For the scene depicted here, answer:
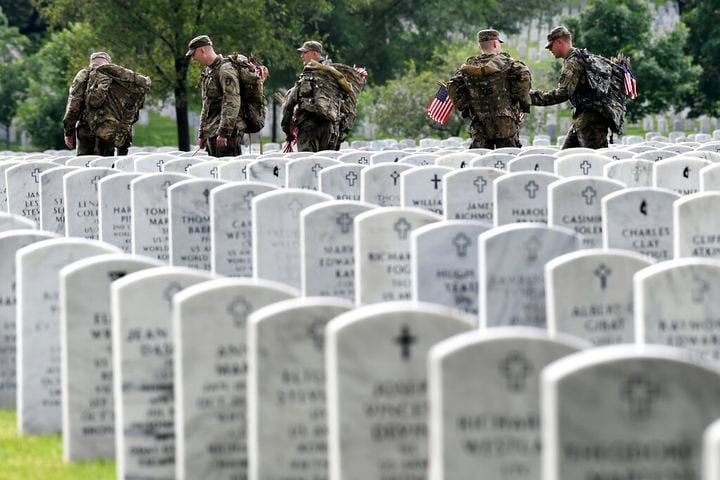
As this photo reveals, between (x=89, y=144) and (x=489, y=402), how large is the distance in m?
16.0

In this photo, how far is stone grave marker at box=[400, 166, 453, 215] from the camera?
12.8 m

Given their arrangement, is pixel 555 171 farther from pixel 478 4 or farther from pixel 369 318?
pixel 478 4

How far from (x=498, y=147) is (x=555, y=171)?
457 cm

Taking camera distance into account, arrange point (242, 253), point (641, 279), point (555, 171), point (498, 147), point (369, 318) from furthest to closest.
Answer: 1. point (498, 147)
2. point (555, 171)
3. point (242, 253)
4. point (641, 279)
5. point (369, 318)

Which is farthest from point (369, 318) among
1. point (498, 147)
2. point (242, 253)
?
point (498, 147)

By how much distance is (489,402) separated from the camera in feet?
17.5

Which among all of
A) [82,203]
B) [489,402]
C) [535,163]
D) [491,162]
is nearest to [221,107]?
[491,162]

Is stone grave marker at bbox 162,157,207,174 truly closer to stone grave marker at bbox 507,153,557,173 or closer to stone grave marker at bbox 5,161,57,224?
stone grave marker at bbox 5,161,57,224

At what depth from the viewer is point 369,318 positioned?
5.72m

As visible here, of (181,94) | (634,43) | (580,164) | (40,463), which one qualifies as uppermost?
(634,43)

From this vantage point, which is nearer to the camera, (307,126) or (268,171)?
(268,171)

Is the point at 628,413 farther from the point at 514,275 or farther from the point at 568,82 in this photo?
the point at 568,82

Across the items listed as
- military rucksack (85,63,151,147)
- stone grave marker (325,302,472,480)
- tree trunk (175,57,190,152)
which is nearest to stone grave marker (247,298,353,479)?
stone grave marker (325,302,472,480)

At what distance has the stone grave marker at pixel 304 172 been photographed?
1480 cm
